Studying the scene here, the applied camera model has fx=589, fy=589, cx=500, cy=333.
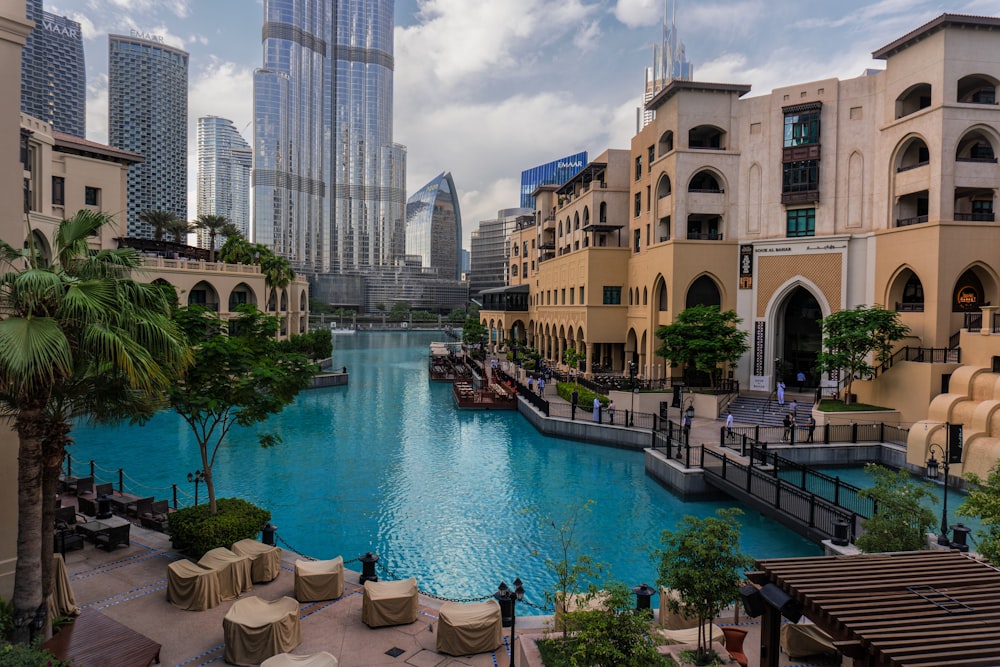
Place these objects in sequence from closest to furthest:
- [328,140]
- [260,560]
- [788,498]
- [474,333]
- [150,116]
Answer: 1. [260,560]
2. [788,498]
3. [474,333]
4. [150,116]
5. [328,140]

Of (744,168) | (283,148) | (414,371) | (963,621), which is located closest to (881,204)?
(744,168)

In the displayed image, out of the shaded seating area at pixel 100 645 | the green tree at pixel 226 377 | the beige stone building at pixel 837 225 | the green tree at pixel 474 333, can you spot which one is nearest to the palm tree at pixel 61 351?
the shaded seating area at pixel 100 645

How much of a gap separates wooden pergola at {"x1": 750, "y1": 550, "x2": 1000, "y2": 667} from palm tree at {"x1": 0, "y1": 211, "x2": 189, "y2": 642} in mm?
9654

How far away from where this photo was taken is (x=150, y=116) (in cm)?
16625

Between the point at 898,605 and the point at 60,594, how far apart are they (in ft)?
45.1

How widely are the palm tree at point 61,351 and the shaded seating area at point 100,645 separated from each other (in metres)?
0.53

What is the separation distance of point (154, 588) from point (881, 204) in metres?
40.9

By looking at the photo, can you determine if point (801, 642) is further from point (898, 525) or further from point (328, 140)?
point (328, 140)

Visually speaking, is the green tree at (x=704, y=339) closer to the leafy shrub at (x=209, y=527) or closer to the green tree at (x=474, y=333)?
the leafy shrub at (x=209, y=527)

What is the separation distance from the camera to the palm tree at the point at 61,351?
8086mm

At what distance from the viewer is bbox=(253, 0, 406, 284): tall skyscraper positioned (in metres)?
160

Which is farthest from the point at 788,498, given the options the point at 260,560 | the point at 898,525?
the point at 260,560

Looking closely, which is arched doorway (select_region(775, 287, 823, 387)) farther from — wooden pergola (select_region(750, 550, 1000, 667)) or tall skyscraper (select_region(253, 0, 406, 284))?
tall skyscraper (select_region(253, 0, 406, 284))

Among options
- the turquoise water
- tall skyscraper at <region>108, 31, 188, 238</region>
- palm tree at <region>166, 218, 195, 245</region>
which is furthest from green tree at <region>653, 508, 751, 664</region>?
tall skyscraper at <region>108, 31, 188, 238</region>
